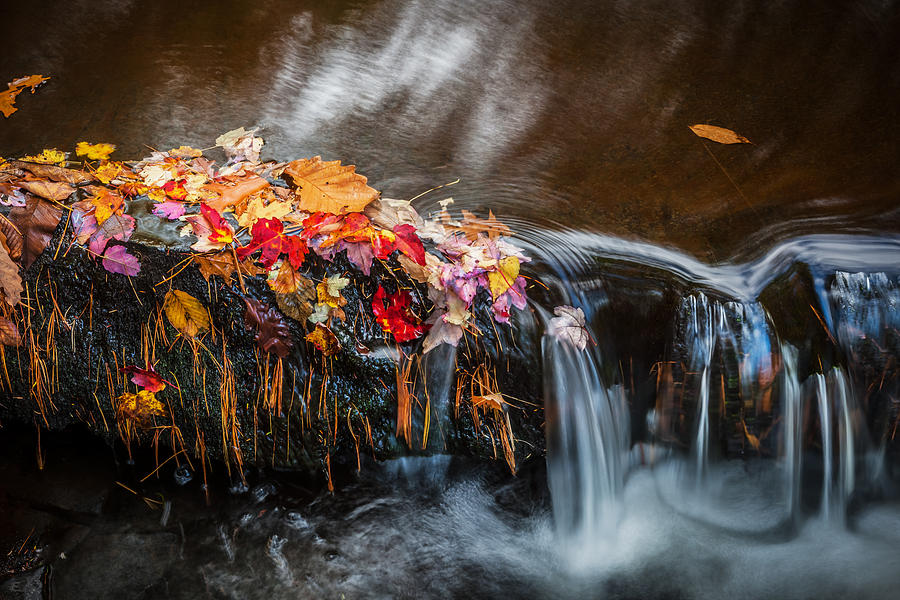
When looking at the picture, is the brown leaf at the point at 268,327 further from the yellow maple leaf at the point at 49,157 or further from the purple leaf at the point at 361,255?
the yellow maple leaf at the point at 49,157

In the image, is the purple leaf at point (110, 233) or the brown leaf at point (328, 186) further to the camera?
the brown leaf at point (328, 186)

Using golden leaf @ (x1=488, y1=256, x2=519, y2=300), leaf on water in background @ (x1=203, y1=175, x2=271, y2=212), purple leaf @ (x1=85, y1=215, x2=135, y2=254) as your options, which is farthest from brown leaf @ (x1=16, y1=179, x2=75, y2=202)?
golden leaf @ (x1=488, y1=256, x2=519, y2=300)

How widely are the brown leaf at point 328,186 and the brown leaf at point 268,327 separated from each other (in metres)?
0.43

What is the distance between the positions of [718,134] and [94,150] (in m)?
3.16

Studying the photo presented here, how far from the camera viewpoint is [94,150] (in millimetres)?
2988

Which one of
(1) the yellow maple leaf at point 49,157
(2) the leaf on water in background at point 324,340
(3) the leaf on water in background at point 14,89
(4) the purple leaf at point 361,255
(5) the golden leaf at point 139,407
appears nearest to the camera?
(4) the purple leaf at point 361,255

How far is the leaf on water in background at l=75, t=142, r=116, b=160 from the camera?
9.64 feet

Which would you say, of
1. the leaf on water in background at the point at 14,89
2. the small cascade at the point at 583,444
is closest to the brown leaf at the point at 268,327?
the small cascade at the point at 583,444

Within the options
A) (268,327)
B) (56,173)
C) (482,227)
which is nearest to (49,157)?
(56,173)

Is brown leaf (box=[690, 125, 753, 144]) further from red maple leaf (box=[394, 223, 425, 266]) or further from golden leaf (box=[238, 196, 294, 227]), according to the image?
golden leaf (box=[238, 196, 294, 227])

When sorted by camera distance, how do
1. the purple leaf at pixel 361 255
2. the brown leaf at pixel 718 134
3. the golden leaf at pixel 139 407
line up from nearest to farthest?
1. the purple leaf at pixel 361 255
2. the golden leaf at pixel 139 407
3. the brown leaf at pixel 718 134

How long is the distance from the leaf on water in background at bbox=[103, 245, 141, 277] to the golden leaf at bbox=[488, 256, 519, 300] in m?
1.34

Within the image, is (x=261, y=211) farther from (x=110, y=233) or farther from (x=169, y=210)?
(x=110, y=233)

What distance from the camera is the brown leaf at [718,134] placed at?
10.9 feet
